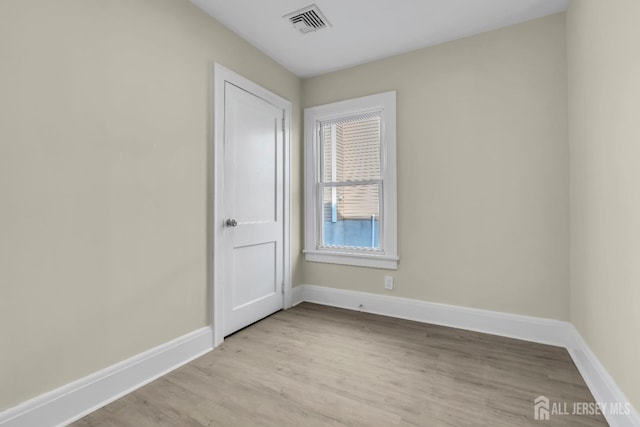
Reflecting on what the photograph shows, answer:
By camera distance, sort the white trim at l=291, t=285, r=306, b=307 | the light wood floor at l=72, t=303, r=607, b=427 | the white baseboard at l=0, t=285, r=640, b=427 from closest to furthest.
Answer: the white baseboard at l=0, t=285, r=640, b=427 → the light wood floor at l=72, t=303, r=607, b=427 → the white trim at l=291, t=285, r=306, b=307

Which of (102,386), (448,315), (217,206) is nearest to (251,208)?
(217,206)

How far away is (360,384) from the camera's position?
181cm

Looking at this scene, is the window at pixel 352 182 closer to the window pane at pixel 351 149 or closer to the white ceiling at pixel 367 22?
the window pane at pixel 351 149

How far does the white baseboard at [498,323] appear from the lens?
1.55m

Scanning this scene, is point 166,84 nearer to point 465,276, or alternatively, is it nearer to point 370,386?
point 370,386

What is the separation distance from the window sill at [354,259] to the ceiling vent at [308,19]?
214cm

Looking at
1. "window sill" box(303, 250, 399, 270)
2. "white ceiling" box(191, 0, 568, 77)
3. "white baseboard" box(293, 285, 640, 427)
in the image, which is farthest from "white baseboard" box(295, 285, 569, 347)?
"white ceiling" box(191, 0, 568, 77)

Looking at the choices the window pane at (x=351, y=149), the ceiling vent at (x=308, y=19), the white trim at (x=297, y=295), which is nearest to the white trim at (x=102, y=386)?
the white trim at (x=297, y=295)

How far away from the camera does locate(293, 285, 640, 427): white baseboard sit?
5.08 feet

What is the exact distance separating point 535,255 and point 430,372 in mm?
1300

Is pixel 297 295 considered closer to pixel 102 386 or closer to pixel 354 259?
pixel 354 259

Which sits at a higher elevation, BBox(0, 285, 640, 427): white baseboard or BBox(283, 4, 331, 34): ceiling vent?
BBox(283, 4, 331, 34): ceiling vent

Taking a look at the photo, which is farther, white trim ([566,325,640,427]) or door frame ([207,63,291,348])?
door frame ([207,63,291,348])

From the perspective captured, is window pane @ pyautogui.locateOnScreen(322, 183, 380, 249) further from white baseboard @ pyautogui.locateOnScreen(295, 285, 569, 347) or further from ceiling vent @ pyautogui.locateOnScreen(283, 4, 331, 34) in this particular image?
ceiling vent @ pyautogui.locateOnScreen(283, 4, 331, 34)
